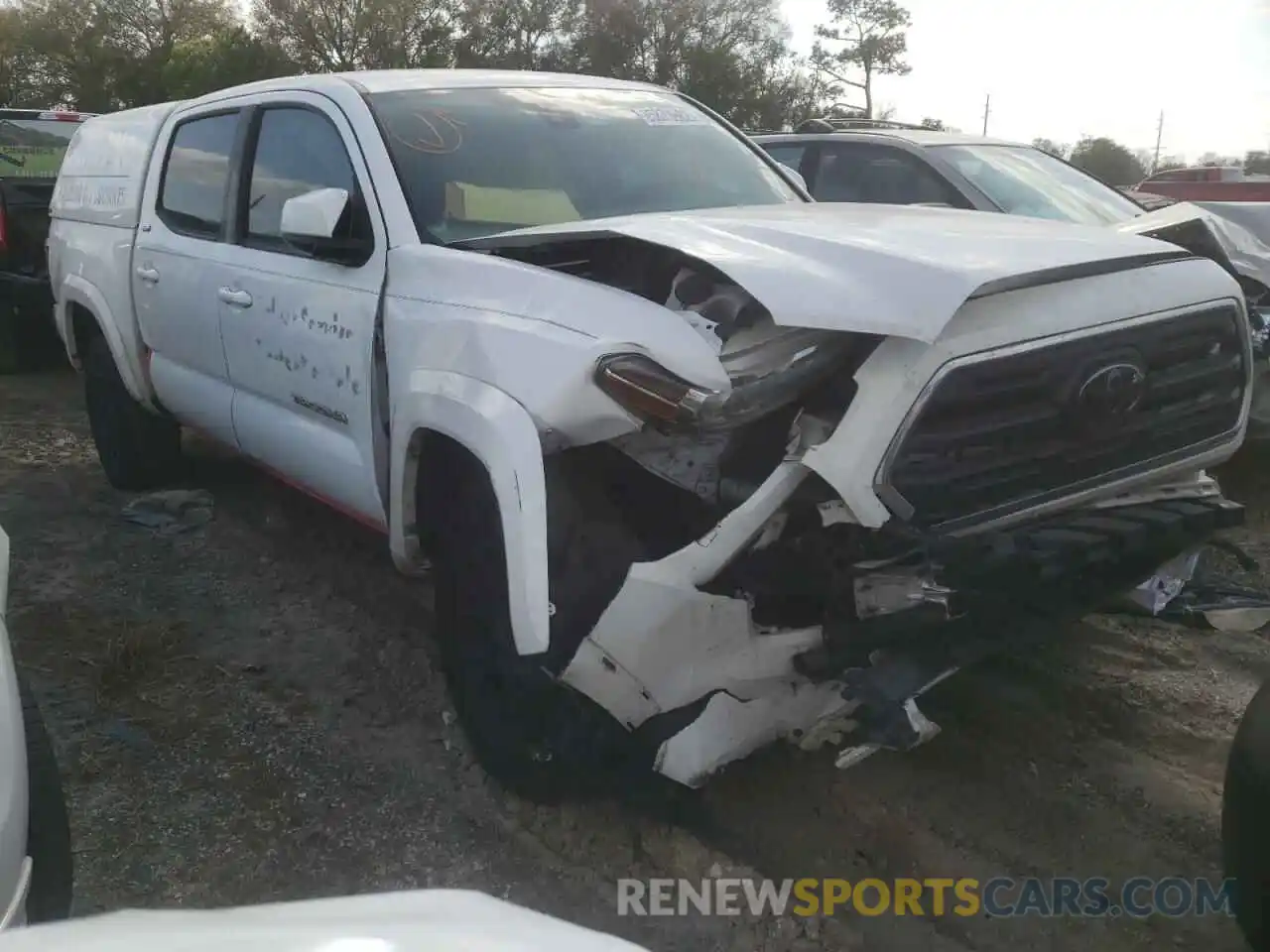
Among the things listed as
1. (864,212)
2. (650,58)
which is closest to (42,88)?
(650,58)

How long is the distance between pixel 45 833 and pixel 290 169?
8.74 ft

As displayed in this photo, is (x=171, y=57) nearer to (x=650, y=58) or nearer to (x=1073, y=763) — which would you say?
(x=650, y=58)

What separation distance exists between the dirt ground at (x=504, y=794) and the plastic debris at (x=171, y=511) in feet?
2.54

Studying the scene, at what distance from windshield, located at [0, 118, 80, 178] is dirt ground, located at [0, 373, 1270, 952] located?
17.0ft

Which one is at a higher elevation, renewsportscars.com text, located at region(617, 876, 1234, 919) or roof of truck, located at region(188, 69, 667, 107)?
roof of truck, located at region(188, 69, 667, 107)

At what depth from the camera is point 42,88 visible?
37188 mm

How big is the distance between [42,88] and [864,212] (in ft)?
135

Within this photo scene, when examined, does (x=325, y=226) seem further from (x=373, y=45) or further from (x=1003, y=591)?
(x=373, y=45)

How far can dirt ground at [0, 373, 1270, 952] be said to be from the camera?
2695 mm

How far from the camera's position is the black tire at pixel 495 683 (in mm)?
2768

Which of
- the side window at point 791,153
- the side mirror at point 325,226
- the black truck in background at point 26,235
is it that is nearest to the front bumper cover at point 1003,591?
the side mirror at point 325,226

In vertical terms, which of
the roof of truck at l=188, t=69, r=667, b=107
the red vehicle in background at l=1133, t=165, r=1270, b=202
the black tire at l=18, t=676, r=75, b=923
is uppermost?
the roof of truck at l=188, t=69, r=667, b=107

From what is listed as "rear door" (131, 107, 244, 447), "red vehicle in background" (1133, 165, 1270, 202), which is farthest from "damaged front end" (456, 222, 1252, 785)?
"red vehicle in background" (1133, 165, 1270, 202)

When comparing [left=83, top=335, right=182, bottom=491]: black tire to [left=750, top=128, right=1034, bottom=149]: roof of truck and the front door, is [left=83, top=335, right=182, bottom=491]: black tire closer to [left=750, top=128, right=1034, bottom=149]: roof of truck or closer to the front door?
the front door
